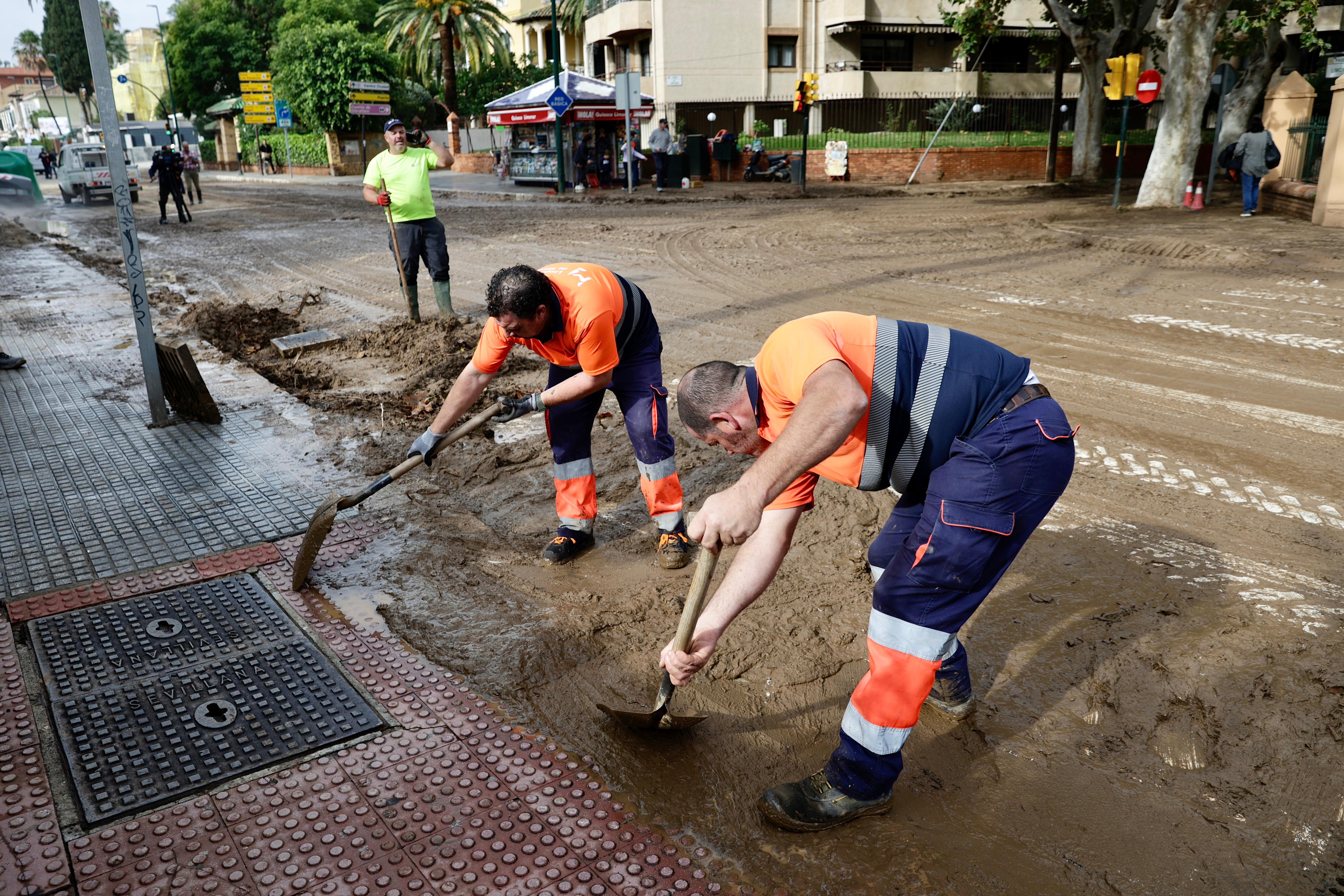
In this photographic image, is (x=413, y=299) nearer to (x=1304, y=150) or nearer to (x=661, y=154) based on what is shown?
(x=1304, y=150)

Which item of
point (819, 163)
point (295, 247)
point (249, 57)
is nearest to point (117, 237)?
point (295, 247)

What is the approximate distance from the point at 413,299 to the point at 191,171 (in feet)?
65.6

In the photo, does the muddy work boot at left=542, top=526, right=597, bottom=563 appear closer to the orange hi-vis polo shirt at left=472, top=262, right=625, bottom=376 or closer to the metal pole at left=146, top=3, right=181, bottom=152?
the orange hi-vis polo shirt at left=472, top=262, right=625, bottom=376

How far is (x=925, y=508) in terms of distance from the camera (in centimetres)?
243

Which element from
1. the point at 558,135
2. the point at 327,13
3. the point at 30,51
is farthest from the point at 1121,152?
the point at 30,51

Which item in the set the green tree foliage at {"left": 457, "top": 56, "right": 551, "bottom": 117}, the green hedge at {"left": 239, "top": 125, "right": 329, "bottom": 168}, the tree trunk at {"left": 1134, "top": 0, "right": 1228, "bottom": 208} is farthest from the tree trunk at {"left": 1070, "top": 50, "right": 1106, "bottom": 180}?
the green hedge at {"left": 239, "top": 125, "right": 329, "bottom": 168}

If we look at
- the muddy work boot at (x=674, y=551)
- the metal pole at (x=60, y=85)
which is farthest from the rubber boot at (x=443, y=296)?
the metal pole at (x=60, y=85)

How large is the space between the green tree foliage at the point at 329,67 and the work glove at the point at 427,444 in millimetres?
39254

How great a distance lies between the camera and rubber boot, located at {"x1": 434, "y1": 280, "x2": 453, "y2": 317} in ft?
29.4

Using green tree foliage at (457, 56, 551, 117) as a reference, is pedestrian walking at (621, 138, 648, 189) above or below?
below

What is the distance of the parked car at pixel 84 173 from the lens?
25891mm

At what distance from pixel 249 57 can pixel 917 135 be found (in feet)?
139

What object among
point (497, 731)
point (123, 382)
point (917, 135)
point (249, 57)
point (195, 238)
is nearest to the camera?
point (497, 731)

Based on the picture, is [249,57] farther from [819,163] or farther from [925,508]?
[925,508]
